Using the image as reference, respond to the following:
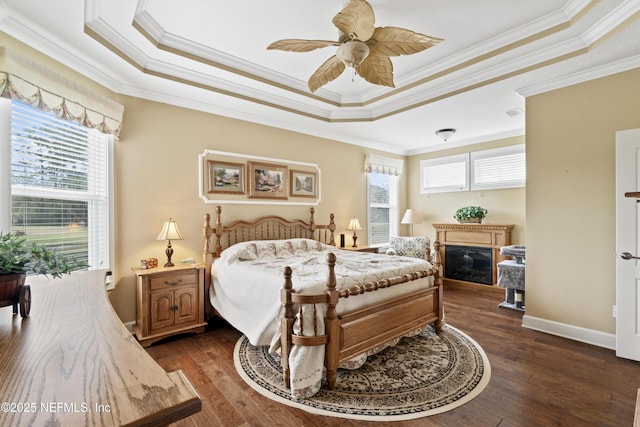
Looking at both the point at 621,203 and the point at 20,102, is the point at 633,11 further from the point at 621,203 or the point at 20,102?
the point at 20,102

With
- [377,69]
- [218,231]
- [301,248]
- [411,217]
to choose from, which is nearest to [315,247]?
[301,248]

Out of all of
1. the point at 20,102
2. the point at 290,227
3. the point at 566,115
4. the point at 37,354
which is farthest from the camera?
the point at 290,227

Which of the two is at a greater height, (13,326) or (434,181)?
(434,181)

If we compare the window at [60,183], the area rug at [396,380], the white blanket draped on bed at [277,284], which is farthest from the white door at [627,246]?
the window at [60,183]

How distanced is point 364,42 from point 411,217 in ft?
14.5

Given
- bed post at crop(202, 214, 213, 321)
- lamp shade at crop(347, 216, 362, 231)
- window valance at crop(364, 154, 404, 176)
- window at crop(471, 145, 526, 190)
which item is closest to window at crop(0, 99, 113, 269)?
bed post at crop(202, 214, 213, 321)

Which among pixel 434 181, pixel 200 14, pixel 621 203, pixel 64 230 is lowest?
pixel 64 230

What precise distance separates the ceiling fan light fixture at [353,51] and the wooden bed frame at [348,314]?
56.1 inches

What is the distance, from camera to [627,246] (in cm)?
271

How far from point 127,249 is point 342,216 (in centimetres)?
331

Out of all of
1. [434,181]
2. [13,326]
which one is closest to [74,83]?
[13,326]

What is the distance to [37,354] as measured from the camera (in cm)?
90

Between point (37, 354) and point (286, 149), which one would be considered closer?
point (37, 354)

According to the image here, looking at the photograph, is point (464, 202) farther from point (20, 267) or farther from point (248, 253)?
point (20, 267)
